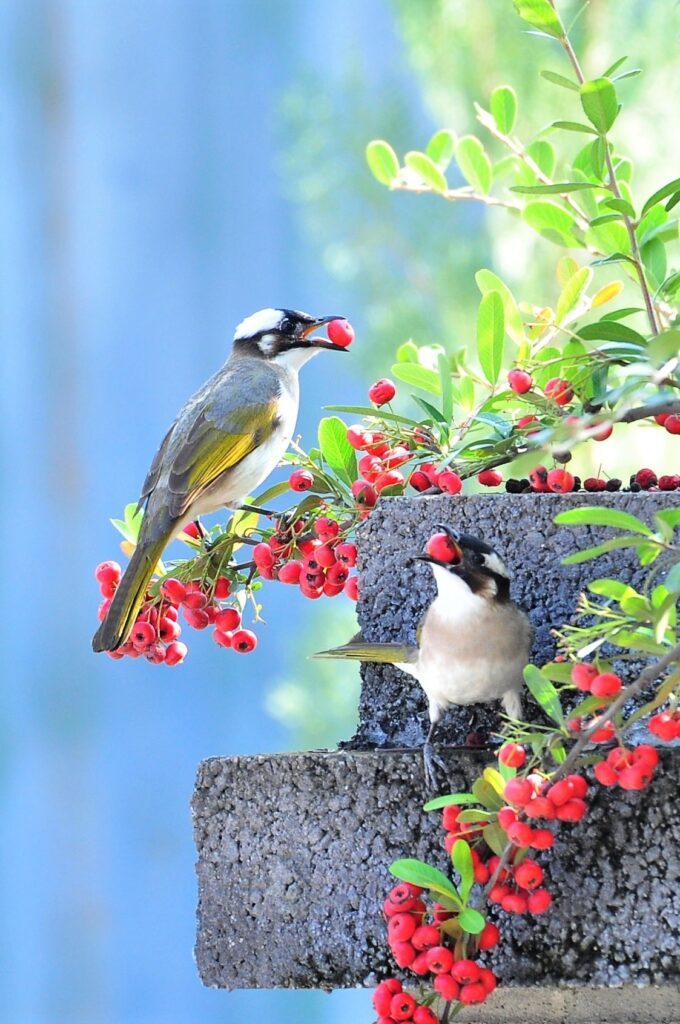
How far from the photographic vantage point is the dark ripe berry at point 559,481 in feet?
3.93

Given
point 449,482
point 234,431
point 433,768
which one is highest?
point 234,431

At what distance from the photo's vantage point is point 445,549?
108cm

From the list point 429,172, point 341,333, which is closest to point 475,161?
point 429,172

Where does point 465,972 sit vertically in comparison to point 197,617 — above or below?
below

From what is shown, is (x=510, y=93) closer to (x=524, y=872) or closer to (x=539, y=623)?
(x=539, y=623)

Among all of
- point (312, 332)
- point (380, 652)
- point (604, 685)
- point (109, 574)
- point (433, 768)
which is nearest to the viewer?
point (604, 685)

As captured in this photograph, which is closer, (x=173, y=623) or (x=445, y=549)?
(x=445, y=549)

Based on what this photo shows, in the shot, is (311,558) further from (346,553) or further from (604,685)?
(604,685)

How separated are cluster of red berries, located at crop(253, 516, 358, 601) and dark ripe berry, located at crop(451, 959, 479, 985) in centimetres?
42

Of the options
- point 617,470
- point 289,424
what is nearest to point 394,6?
point 617,470

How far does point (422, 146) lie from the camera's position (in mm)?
3799

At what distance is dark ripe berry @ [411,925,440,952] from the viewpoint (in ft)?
3.14

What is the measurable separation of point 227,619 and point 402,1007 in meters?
0.50

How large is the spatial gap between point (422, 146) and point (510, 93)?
2.32m
